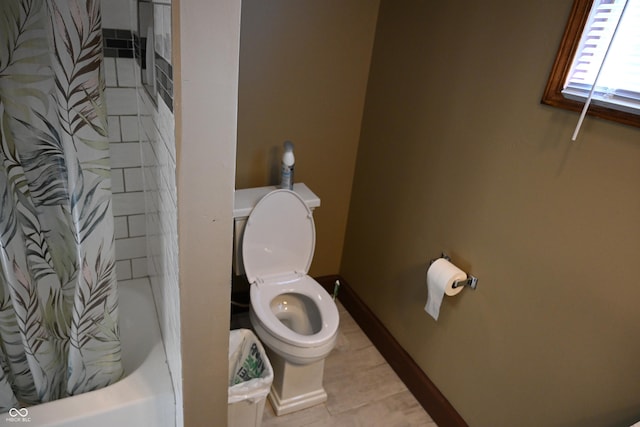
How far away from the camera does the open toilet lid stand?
1879 millimetres

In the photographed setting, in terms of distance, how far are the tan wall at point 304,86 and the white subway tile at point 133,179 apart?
1.95 ft

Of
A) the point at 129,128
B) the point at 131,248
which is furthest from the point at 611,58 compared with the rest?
the point at 131,248

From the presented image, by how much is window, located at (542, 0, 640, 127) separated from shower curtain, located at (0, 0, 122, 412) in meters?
1.28

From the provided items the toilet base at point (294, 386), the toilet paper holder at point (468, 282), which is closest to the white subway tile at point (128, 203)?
the toilet base at point (294, 386)

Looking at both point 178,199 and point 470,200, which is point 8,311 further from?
point 470,200

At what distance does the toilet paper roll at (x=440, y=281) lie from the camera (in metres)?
1.61

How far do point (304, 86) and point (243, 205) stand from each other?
659mm

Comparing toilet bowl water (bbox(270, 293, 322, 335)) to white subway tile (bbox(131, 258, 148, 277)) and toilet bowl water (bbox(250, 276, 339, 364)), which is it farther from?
white subway tile (bbox(131, 258, 148, 277))

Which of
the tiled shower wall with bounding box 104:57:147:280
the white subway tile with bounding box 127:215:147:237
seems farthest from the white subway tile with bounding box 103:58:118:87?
the white subway tile with bounding box 127:215:147:237

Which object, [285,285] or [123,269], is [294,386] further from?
[123,269]

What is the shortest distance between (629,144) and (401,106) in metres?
0.96

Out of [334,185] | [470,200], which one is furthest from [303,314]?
[470,200]

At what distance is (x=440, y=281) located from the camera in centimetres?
162

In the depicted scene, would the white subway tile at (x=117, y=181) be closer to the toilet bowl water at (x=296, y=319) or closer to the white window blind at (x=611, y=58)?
the toilet bowl water at (x=296, y=319)
